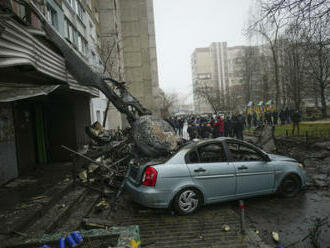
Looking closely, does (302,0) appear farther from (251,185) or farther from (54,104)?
(54,104)

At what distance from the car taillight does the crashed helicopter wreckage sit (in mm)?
1065

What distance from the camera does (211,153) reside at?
5.06 meters

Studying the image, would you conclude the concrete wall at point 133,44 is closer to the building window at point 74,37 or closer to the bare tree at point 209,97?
the bare tree at point 209,97

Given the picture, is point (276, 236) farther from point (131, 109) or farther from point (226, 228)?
point (131, 109)

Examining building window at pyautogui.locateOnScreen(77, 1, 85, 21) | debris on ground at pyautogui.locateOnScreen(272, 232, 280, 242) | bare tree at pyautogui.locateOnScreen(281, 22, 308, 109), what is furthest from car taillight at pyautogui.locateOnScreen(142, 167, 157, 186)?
building window at pyautogui.locateOnScreen(77, 1, 85, 21)

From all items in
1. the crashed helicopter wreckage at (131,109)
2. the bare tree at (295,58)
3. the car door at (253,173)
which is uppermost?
the bare tree at (295,58)

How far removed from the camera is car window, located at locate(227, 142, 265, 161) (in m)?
5.41

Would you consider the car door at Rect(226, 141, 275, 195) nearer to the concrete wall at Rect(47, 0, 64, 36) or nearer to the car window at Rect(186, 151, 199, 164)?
the car window at Rect(186, 151, 199, 164)

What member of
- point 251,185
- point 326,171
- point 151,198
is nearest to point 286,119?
point 326,171

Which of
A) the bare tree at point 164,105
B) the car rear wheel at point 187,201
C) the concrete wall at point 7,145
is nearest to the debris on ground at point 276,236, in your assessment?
the car rear wheel at point 187,201

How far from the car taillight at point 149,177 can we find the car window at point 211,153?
1.15 meters

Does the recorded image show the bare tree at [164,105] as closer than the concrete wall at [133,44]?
No

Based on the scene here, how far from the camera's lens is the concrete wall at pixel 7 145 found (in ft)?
20.8

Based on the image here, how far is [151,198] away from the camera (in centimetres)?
438
